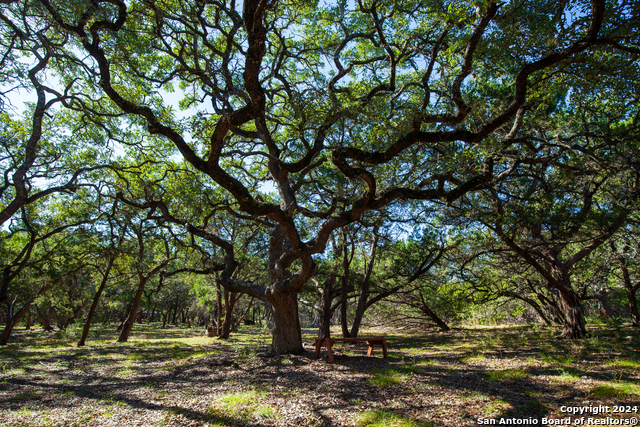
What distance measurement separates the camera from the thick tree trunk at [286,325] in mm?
7445

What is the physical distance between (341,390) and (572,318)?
8.20m

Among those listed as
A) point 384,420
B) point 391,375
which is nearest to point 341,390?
point 391,375

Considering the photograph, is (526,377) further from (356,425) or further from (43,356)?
(43,356)

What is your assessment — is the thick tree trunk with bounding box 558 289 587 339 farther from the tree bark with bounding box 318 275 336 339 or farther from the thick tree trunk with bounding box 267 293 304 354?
the thick tree trunk with bounding box 267 293 304 354

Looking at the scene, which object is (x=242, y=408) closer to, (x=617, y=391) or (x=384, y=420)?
Result: (x=384, y=420)

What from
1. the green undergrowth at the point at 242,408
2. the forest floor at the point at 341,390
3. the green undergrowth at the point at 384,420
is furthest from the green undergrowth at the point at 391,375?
the green undergrowth at the point at 242,408

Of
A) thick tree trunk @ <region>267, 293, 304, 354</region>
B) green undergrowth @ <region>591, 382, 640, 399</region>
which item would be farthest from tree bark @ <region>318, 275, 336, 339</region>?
green undergrowth @ <region>591, 382, 640, 399</region>

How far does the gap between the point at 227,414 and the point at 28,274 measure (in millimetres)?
21445

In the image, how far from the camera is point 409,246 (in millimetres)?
11977

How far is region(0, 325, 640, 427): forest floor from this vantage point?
3.47m

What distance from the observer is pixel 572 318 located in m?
9.10

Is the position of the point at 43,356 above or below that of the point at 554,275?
below

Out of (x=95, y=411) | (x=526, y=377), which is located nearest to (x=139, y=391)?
(x=95, y=411)

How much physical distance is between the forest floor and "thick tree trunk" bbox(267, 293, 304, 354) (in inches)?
15.8
